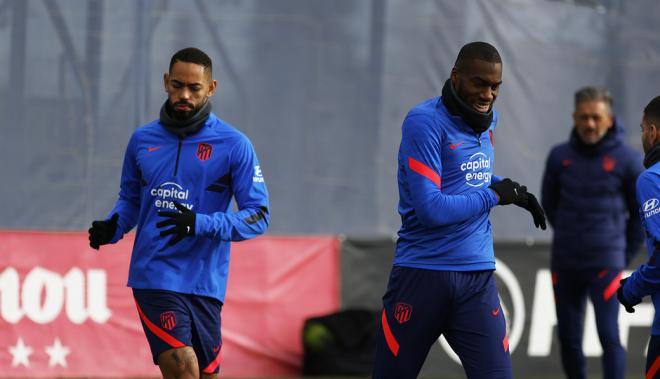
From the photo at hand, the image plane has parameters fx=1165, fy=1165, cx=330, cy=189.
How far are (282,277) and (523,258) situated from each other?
2.09 m

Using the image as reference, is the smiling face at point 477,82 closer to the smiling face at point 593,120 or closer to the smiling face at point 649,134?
the smiling face at point 649,134

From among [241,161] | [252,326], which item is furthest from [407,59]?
[241,161]

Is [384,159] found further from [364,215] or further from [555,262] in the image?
[555,262]

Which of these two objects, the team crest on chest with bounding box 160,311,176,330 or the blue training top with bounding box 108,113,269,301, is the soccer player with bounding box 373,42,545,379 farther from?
the team crest on chest with bounding box 160,311,176,330

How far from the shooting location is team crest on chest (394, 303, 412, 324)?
514 cm

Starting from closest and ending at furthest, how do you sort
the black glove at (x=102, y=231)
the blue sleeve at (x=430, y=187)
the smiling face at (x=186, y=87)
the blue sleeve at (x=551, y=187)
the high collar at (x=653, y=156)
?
the blue sleeve at (x=430, y=187) → the high collar at (x=653, y=156) → the smiling face at (x=186, y=87) → the black glove at (x=102, y=231) → the blue sleeve at (x=551, y=187)

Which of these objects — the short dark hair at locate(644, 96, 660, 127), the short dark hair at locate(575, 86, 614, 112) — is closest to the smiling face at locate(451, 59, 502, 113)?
the short dark hair at locate(644, 96, 660, 127)

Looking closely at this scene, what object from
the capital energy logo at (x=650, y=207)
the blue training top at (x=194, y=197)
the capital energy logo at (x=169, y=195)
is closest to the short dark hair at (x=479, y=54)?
the capital energy logo at (x=650, y=207)

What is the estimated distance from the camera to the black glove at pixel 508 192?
5.05 m

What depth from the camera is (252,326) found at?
932 centimetres

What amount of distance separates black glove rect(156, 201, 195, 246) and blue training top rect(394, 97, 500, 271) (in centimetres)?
95

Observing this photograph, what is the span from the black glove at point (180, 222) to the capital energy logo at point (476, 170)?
1.25 metres

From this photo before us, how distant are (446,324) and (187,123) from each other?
1.58 meters

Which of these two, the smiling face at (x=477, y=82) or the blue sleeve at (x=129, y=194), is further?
the blue sleeve at (x=129, y=194)
